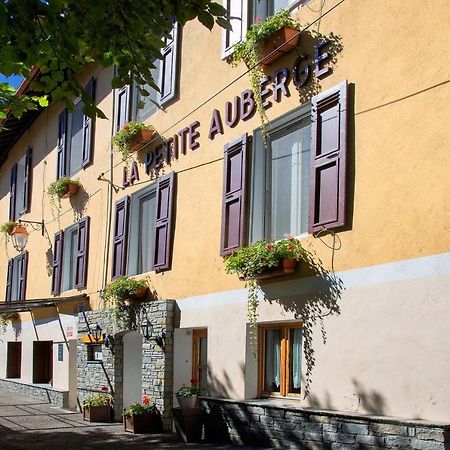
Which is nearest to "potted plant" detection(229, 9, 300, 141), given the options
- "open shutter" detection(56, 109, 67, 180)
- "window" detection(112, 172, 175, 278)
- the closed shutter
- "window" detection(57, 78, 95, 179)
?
"window" detection(112, 172, 175, 278)

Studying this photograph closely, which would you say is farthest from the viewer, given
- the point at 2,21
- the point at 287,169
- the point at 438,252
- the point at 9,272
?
the point at 9,272

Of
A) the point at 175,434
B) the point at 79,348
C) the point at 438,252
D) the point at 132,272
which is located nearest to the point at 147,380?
the point at 175,434

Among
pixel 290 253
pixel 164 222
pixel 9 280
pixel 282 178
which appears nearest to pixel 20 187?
pixel 9 280

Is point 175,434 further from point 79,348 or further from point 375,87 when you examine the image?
point 375,87

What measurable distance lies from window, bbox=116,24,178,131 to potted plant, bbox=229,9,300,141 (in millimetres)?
1897

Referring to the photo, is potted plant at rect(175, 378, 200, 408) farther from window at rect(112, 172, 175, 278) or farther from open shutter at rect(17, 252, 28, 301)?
open shutter at rect(17, 252, 28, 301)

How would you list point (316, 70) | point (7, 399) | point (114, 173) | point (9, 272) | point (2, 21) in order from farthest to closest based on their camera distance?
point (9, 272) → point (7, 399) → point (114, 173) → point (316, 70) → point (2, 21)

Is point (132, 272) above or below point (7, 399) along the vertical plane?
above

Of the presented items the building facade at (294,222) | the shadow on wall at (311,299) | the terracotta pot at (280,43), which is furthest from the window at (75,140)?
the shadow on wall at (311,299)

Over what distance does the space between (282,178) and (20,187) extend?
1457 cm

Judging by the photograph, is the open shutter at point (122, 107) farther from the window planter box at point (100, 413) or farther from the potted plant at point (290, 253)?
the potted plant at point (290, 253)

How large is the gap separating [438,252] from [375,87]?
2.10 metres

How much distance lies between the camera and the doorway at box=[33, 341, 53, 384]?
19.6 m

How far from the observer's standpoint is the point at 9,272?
23.1 meters
